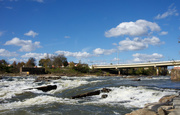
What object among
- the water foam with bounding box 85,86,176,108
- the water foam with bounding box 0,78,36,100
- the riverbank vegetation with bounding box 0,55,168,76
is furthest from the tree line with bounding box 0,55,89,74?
the water foam with bounding box 85,86,176,108

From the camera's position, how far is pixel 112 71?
362ft

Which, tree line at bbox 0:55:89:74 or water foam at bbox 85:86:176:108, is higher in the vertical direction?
tree line at bbox 0:55:89:74

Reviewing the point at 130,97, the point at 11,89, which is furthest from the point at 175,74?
the point at 11,89

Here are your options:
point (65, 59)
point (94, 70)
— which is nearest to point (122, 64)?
point (94, 70)

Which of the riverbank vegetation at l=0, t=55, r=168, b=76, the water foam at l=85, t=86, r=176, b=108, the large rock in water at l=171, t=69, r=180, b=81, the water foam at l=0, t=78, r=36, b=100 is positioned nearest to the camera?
the water foam at l=85, t=86, r=176, b=108

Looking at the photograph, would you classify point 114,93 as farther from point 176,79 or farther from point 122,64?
point 122,64

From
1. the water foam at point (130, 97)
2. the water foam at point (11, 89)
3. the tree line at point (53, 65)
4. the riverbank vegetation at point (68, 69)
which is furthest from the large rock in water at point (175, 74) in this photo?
the tree line at point (53, 65)

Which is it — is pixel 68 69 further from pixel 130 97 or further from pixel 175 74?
pixel 130 97

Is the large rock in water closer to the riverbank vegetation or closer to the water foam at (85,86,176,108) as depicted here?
the water foam at (85,86,176,108)

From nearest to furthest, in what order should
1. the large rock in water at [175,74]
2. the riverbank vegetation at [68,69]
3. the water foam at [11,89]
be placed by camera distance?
the water foam at [11,89] → the large rock in water at [175,74] → the riverbank vegetation at [68,69]

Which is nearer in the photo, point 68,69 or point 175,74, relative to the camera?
point 175,74

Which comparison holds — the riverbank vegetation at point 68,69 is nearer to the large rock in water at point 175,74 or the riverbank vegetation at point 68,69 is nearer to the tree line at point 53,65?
the tree line at point 53,65

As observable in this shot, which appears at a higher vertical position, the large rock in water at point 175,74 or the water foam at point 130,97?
the large rock in water at point 175,74

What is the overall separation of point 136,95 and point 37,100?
864cm
